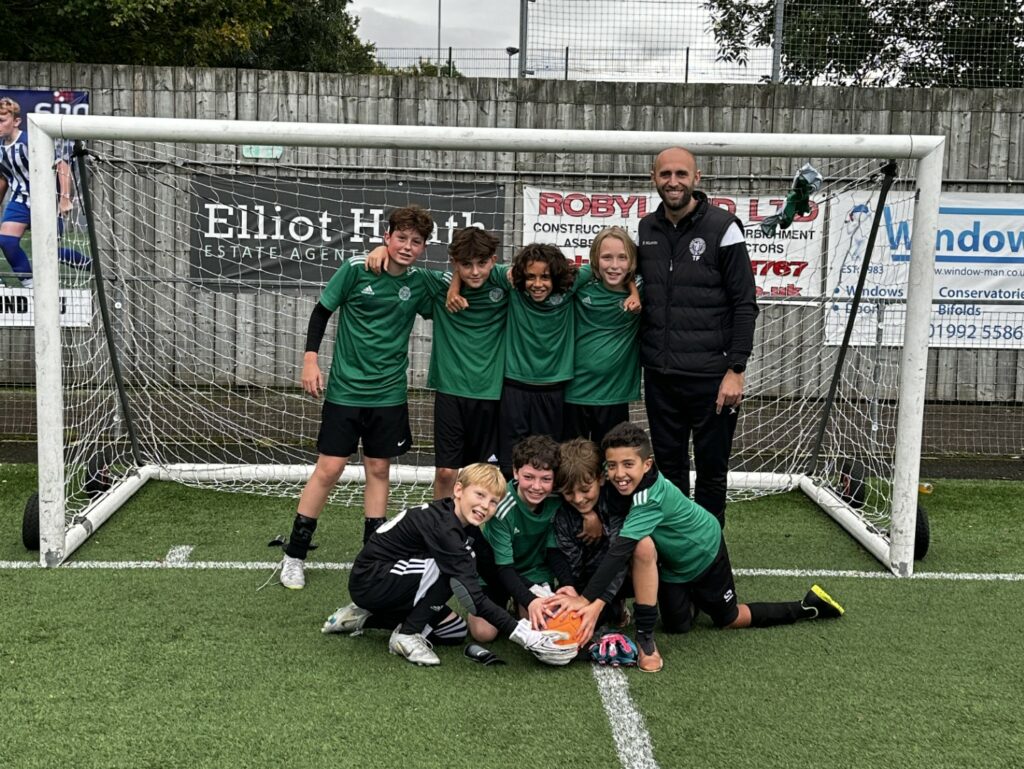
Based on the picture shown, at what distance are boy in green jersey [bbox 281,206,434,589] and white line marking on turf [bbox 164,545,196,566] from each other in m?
0.58

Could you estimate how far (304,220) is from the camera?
8.34 metres

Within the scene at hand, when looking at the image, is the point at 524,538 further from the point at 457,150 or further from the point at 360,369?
the point at 457,150

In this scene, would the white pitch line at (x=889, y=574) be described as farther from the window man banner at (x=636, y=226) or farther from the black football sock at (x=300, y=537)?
the window man banner at (x=636, y=226)

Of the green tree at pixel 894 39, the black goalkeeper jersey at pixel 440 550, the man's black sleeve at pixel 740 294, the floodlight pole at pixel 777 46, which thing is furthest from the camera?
the green tree at pixel 894 39

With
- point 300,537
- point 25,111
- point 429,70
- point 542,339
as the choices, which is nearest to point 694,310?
point 542,339

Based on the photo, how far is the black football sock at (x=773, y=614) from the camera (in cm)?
404

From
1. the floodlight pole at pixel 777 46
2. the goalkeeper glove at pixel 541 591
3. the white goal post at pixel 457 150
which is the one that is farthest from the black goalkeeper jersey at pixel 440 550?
the floodlight pole at pixel 777 46

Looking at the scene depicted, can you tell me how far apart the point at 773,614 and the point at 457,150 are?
2486 mm

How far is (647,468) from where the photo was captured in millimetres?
3689

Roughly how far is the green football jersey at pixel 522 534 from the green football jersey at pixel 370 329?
95 cm

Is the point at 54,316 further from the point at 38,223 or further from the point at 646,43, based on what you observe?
the point at 646,43

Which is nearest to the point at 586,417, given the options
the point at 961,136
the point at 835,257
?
the point at 835,257

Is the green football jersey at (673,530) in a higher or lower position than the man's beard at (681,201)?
lower

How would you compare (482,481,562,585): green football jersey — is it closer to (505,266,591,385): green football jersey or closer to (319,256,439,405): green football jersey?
(505,266,591,385): green football jersey
